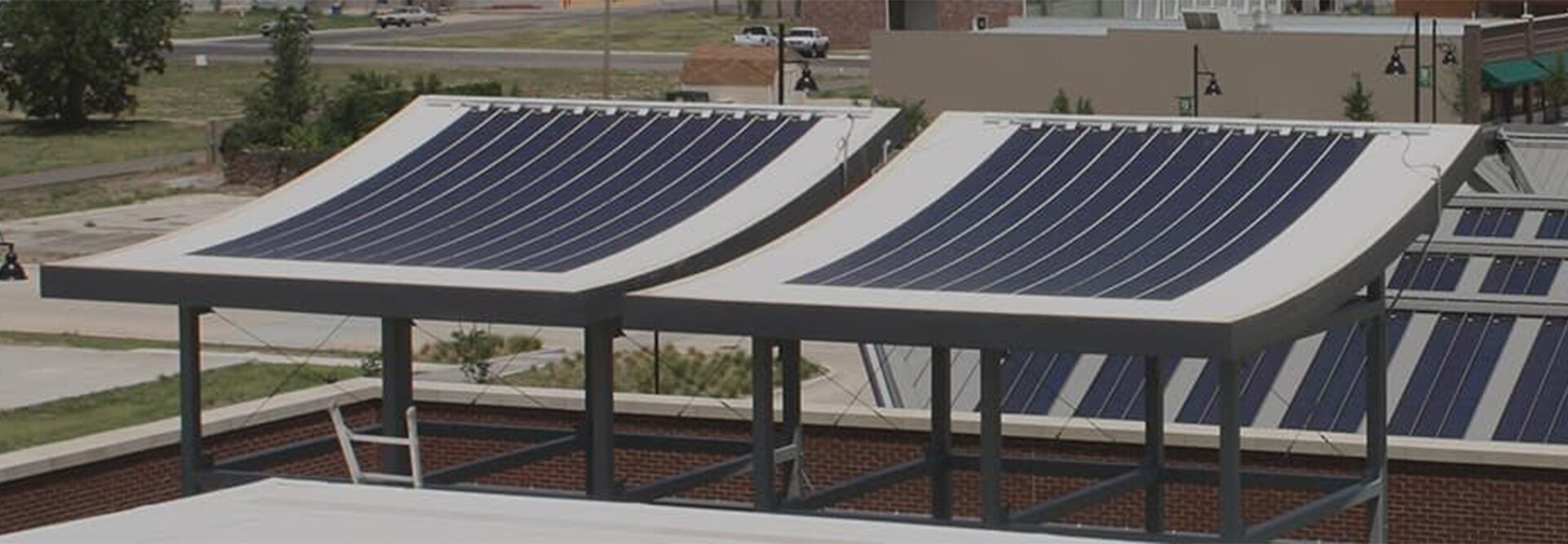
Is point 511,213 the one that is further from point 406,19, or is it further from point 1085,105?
point 406,19

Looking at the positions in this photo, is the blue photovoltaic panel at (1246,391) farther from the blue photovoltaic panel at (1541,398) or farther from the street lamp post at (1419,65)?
the street lamp post at (1419,65)

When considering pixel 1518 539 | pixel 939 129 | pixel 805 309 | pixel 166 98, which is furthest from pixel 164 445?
pixel 166 98

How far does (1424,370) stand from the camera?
3275 cm

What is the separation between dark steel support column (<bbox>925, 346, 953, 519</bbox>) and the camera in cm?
2719

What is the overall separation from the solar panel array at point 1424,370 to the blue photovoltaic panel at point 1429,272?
0.05ft

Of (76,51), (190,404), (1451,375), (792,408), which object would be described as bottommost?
(76,51)

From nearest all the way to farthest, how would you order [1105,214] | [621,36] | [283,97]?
[1105,214], [283,97], [621,36]

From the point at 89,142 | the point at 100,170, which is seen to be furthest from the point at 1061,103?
the point at 89,142

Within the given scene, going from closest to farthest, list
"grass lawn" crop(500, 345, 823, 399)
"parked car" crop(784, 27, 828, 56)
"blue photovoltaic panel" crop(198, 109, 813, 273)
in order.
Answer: "blue photovoltaic panel" crop(198, 109, 813, 273) → "grass lawn" crop(500, 345, 823, 399) → "parked car" crop(784, 27, 828, 56)

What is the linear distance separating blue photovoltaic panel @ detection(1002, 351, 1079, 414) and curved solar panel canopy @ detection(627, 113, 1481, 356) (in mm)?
6019

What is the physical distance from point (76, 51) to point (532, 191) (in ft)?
244

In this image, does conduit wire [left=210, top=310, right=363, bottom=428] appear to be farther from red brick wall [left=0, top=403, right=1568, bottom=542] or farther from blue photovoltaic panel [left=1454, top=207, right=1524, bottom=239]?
blue photovoltaic panel [left=1454, top=207, right=1524, bottom=239]

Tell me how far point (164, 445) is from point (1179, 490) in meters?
9.22

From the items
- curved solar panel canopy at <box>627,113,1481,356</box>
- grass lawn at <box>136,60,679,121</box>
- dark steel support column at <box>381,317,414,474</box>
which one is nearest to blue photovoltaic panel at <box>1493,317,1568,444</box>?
curved solar panel canopy at <box>627,113,1481,356</box>
